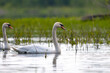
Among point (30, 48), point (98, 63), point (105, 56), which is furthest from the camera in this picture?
point (30, 48)

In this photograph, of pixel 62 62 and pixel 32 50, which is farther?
pixel 32 50

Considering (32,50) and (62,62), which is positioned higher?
(32,50)

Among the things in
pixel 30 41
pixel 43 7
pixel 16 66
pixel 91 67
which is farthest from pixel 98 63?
pixel 43 7

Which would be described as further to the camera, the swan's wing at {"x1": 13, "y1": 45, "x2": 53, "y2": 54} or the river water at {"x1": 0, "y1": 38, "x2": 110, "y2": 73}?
the swan's wing at {"x1": 13, "y1": 45, "x2": 53, "y2": 54}

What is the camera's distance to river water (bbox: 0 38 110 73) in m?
10.5

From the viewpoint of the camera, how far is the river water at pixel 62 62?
10492 millimetres

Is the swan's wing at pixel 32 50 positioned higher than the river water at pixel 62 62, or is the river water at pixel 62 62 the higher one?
the swan's wing at pixel 32 50

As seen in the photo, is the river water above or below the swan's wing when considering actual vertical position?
below

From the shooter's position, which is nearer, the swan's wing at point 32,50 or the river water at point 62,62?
the river water at point 62,62

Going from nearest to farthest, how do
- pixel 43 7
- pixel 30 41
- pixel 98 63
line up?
pixel 98 63 < pixel 30 41 < pixel 43 7

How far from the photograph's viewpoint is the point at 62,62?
1210 centimetres

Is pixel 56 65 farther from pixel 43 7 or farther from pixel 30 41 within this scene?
pixel 43 7

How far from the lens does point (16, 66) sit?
1115 cm

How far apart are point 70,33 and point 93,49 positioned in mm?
1364
